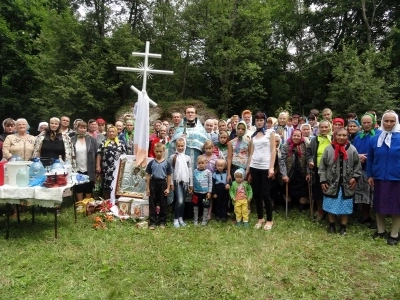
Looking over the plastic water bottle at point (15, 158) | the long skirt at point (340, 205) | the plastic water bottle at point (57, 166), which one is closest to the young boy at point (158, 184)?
the plastic water bottle at point (57, 166)

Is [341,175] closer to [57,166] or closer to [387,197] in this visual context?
[387,197]

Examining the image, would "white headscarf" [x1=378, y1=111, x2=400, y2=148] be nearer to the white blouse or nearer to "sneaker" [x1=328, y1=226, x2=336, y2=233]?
"sneaker" [x1=328, y1=226, x2=336, y2=233]

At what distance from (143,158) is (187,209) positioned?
49.0 inches

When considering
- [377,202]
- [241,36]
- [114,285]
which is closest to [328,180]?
[377,202]

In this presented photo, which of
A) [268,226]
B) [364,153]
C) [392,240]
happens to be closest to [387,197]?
[392,240]

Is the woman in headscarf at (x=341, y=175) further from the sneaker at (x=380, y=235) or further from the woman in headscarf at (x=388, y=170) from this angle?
the sneaker at (x=380, y=235)

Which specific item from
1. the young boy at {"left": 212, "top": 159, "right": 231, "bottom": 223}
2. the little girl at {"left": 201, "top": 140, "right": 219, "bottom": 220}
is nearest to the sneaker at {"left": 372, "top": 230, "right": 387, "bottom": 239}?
the young boy at {"left": 212, "top": 159, "right": 231, "bottom": 223}

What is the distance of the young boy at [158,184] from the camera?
5625 millimetres

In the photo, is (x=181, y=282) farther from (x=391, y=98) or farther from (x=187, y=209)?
(x=391, y=98)

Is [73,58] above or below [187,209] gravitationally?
above

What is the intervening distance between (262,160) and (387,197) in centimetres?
187

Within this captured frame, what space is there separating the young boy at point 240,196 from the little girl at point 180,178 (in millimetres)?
770

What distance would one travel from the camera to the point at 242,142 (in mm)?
5875

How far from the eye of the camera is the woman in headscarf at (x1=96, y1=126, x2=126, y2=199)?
662cm
